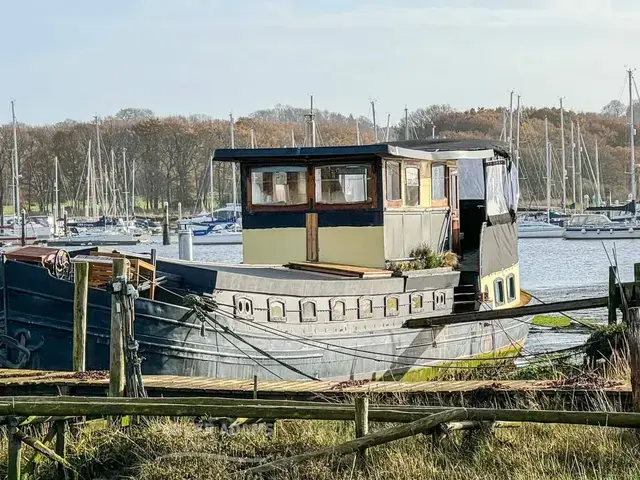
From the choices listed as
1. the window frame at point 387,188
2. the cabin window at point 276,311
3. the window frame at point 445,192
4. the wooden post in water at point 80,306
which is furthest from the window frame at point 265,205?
the wooden post in water at point 80,306

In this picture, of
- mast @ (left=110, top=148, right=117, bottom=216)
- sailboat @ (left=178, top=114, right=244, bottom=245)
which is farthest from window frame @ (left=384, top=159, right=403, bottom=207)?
mast @ (left=110, top=148, right=117, bottom=216)

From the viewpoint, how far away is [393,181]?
17062mm

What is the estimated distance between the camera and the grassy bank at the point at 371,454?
8.85 m

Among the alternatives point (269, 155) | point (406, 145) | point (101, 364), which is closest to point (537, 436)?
point (101, 364)

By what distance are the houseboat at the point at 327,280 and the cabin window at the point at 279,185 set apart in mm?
23

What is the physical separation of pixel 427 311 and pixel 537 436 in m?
7.62

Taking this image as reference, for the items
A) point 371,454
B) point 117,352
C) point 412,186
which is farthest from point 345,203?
point 371,454

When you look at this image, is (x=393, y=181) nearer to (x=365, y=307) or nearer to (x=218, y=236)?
(x=365, y=307)

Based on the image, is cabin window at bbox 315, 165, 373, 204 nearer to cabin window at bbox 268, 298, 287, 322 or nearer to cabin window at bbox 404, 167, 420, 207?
cabin window at bbox 404, 167, 420, 207

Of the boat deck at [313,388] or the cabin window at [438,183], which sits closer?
the boat deck at [313,388]

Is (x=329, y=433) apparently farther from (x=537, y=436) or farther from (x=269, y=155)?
(x=269, y=155)

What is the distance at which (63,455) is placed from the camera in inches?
383

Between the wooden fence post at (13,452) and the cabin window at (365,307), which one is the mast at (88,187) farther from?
the wooden fence post at (13,452)

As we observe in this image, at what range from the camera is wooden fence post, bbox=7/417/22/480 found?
29.2ft
